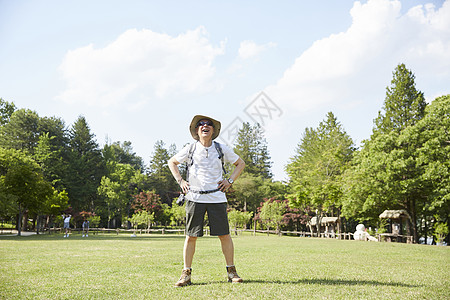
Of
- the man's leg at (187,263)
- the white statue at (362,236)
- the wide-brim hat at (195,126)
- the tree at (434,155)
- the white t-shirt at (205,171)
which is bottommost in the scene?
the white statue at (362,236)

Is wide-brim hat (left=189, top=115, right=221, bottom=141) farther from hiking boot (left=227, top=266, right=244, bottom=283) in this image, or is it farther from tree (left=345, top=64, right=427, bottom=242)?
tree (left=345, top=64, right=427, bottom=242)

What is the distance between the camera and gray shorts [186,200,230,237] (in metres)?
4.68

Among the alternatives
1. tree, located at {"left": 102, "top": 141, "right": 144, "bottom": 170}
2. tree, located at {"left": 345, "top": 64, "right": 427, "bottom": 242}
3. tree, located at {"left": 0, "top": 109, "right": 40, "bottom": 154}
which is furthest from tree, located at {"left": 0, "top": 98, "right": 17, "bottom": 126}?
tree, located at {"left": 345, "top": 64, "right": 427, "bottom": 242}

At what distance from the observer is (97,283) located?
438cm

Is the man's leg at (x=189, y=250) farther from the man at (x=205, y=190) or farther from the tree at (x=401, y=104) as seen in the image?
the tree at (x=401, y=104)

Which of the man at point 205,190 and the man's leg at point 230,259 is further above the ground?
the man at point 205,190

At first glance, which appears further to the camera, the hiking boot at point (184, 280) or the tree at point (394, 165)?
the tree at point (394, 165)

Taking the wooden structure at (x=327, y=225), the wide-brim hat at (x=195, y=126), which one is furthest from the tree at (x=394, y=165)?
the wide-brim hat at (x=195, y=126)

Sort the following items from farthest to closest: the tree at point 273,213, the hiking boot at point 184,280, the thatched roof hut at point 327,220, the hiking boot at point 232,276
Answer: the tree at point 273,213 < the thatched roof hut at point 327,220 < the hiking boot at point 232,276 < the hiking boot at point 184,280

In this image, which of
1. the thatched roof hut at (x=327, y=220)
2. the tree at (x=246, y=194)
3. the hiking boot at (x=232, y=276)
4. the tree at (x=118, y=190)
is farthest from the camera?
the tree at (x=246, y=194)

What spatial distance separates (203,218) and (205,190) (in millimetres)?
397

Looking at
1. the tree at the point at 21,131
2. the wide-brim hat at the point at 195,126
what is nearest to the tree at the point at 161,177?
the tree at the point at 21,131

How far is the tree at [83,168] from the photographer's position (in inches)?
1882

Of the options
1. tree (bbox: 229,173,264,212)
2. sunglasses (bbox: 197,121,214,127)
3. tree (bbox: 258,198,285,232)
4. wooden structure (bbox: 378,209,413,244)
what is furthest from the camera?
tree (bbox: 229,173,264,212)
